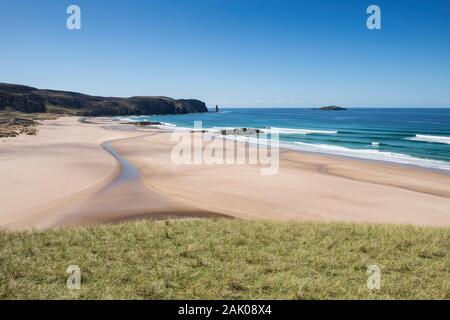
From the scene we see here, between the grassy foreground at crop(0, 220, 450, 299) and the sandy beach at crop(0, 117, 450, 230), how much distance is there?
12.3ft

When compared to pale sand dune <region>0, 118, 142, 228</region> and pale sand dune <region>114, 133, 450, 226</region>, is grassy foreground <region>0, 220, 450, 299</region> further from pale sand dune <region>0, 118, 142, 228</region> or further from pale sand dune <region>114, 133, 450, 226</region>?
pale sand dune <region>0, 118, 142, 228</region>

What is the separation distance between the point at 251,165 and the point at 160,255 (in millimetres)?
20483

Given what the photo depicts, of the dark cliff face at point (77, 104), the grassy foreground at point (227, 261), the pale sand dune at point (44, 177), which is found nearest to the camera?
the grassy foreground at point (227, 261)

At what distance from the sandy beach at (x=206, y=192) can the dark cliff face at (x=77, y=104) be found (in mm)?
97082

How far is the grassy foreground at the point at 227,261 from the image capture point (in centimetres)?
700

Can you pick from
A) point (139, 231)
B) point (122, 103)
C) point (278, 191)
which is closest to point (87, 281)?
point (139, 231)

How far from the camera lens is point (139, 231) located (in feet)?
36.2

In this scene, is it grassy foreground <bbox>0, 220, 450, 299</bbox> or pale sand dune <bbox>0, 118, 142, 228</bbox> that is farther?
pale sand dune <bbox>0, 118, 142, 228</bbox>

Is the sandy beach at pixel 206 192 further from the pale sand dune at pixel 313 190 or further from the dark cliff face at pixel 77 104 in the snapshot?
Result: the dark cliff face at pixel 77 104

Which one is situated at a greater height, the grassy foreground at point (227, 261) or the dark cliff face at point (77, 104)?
the dark cliff face at point (77, 104)

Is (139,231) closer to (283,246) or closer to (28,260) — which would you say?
(28,260)

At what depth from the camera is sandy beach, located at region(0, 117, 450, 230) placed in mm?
15352

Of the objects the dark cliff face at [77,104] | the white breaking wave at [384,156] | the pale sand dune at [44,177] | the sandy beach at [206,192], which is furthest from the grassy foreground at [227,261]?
the dark cliff face at [77,104]

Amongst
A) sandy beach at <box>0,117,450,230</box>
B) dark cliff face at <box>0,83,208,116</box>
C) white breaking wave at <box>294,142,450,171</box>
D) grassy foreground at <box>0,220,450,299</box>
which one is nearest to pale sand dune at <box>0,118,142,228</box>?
sandy beach at <box>0,117,450,230</box>
